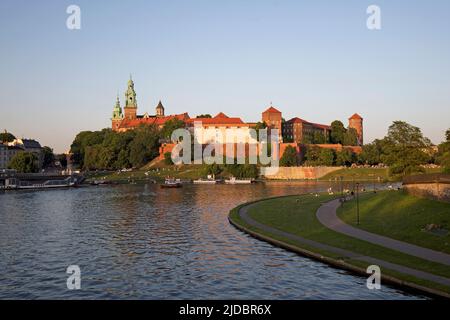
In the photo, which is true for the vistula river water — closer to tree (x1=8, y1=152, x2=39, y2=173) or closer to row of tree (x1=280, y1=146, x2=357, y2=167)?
tree (x1=8, y1=152, x2=39, y2=173)

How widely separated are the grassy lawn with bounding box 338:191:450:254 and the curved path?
67 centimetres

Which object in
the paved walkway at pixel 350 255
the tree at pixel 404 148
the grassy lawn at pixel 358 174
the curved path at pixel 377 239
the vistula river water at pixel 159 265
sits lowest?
the vistula river water at pixel 159 265

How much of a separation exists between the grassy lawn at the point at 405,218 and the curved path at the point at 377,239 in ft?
2.20

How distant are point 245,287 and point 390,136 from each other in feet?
185

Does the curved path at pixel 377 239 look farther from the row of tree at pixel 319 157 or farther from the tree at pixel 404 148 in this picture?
the row of tree at pixel 319 157

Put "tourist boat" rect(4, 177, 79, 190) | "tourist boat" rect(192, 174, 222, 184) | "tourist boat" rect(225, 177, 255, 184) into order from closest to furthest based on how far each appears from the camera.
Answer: "tourist boat" rect(4, 177, 79, 190), "tourist boat" rect(225, 177, 255, 184), "tourist boat" rect(192, 174, 222, 184)

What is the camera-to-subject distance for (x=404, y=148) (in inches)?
2975

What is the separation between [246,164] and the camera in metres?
169

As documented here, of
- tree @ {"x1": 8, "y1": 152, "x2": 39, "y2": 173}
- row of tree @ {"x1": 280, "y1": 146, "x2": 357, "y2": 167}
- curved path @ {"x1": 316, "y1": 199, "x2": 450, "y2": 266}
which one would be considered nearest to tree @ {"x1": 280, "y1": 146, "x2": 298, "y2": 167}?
row of tree @ {"x1": 280, "y1": 146, "x2": 357, "y2": 167}

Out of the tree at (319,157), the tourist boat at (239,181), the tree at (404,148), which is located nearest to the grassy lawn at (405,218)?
the tree at (404,148)

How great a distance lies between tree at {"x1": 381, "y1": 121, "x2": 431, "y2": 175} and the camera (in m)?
74.9

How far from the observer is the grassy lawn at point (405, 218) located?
34.4 metres

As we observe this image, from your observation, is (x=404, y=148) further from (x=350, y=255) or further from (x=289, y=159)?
(x=289, y=159)
